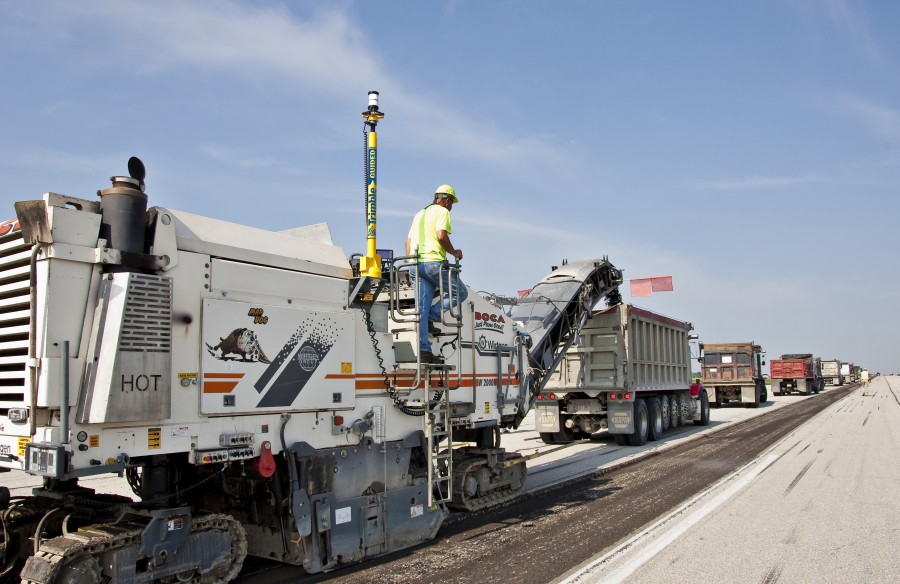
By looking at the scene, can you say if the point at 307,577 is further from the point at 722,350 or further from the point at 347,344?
the point at 722,350

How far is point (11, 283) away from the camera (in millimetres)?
4676

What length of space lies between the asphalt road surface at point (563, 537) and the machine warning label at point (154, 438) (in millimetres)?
1821

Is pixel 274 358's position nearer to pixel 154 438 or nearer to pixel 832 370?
pixel 154 438

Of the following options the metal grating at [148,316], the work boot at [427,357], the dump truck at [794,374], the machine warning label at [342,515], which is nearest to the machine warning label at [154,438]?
the metal grating at [148,316]

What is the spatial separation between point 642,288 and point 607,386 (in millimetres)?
3683

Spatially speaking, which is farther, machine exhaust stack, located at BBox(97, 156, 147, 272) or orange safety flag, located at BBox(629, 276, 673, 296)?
orange safety flag, located at BBox(629, 276, 673, 296)

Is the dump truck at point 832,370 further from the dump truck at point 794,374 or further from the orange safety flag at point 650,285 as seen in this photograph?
the orange safety flag at point 650,285

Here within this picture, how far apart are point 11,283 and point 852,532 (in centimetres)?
797

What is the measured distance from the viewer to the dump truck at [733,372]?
29.1 m

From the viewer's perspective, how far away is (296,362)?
18.5 feet

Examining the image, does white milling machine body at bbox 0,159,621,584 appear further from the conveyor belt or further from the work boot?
the conveyor belt

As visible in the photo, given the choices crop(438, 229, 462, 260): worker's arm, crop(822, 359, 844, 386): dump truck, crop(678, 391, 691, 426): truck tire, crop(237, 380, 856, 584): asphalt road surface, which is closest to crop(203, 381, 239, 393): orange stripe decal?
crop(237, 380, 856, 584): asphalt road surface

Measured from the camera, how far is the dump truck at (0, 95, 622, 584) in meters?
4.30

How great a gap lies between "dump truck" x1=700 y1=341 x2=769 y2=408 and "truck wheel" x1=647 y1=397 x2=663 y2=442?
13938mm
